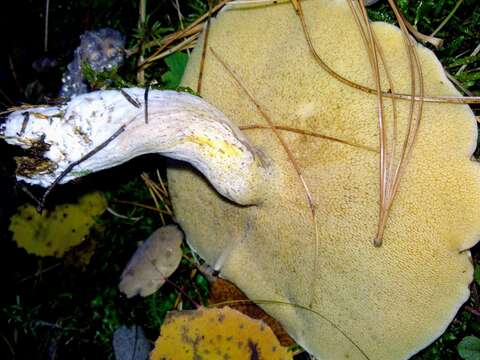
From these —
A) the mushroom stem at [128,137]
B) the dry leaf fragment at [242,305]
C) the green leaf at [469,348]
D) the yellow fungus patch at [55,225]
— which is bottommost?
the yellow fungus patch at [55,225]

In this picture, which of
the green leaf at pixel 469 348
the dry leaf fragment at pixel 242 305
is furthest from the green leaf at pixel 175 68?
the green leaf at pixel 469 348

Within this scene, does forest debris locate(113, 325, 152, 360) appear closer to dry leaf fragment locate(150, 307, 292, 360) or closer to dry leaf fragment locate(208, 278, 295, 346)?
dry leaf fragment locate(150, 307, 292, 360)

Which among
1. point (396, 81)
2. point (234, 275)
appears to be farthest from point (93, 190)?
point (396, 81)

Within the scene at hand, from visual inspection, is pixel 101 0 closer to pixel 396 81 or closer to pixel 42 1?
pixel 42 1

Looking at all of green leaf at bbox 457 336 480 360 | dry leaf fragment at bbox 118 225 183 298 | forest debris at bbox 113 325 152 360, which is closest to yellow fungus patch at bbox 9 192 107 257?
dry leaf fragment at bbox 118 225 183 298

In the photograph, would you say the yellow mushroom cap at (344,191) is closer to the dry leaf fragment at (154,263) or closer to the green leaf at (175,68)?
the green leaf at (175,68)

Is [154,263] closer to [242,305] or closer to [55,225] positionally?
[242,305]
